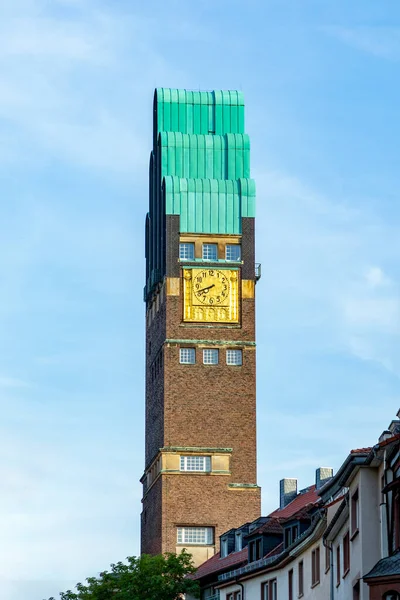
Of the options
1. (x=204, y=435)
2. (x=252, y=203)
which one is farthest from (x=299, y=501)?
(x=252, y=203)

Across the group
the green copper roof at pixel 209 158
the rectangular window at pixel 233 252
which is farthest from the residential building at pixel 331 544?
the green copper roof at pixel 209 158

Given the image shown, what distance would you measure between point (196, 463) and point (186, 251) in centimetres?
1540

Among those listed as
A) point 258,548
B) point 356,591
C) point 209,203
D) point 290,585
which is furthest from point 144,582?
point 209,203

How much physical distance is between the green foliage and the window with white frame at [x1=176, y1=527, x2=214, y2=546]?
2657 centimetres

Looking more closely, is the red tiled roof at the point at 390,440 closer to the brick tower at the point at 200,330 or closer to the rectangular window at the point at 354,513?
the rectangular window at the point at 354,513

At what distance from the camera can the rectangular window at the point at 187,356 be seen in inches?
4897

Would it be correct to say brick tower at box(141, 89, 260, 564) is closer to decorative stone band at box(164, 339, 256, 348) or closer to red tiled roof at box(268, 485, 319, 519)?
decorative stone band at box(164, 339, 256, 348)

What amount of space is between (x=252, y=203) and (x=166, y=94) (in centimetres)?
1117

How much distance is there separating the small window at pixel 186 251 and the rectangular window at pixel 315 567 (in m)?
64.0

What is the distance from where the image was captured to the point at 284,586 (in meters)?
67.6

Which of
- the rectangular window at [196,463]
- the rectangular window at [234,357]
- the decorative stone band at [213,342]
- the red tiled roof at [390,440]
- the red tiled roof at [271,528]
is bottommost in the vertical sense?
the red tiled roof at [390,440]

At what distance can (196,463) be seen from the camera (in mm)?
121000

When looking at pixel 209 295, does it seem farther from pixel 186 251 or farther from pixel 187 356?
pixel 187 356

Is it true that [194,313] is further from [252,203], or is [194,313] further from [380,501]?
[380,501]
